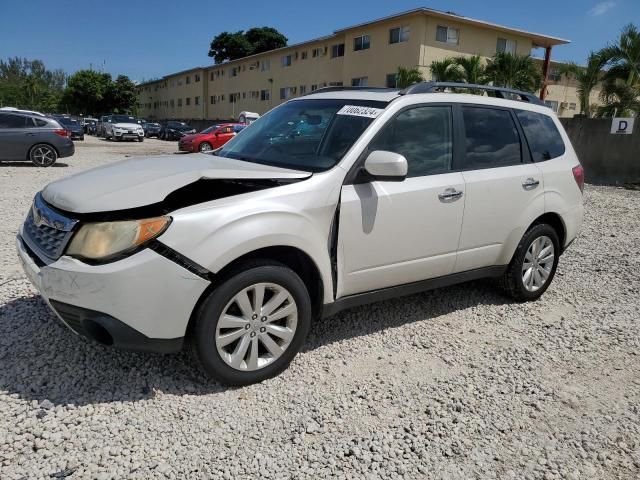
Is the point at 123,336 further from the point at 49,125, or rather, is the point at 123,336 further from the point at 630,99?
the point at 630,99

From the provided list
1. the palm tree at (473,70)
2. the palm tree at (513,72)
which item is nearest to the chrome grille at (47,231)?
the palm tree at (513,72)

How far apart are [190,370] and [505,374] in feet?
6.90

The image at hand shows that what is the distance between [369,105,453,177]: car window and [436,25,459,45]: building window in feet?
91.9

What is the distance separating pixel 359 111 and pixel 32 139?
44.5 ft

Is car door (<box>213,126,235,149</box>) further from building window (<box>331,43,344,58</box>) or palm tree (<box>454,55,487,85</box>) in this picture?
building window (<box>331,43,344,58</box>)

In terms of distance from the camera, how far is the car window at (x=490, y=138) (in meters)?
3.97

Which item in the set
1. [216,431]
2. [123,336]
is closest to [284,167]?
[123,336]

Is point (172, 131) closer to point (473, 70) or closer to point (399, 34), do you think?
point (399, 34)

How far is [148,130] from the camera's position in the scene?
40656mm

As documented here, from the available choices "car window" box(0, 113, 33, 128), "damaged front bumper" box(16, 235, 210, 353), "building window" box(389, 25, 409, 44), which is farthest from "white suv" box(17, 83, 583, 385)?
"building window" box(389, 25, 409, 44)

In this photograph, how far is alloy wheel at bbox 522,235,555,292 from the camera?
454 centimetres

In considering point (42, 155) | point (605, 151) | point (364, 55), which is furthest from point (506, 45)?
point (42, 155)

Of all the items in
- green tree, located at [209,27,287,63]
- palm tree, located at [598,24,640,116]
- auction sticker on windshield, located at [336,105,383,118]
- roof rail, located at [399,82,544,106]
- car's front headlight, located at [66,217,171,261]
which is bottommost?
car's front headlight, located at [66,217,171,261]

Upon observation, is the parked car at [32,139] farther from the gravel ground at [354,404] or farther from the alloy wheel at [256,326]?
the alloy wheel at [256,326]
